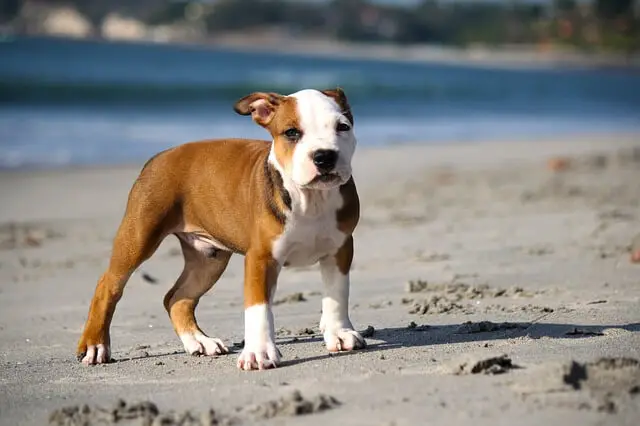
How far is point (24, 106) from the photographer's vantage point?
28172mm

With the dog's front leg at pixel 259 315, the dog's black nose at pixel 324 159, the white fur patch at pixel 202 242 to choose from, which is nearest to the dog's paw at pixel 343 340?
the dog's front leg at pixel 259 315

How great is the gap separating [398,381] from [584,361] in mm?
825

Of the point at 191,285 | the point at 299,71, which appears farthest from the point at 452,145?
the point at 299,71

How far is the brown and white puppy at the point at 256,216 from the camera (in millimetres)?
5309

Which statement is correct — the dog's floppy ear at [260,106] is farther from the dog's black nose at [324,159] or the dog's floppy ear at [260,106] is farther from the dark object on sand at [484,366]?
the dark object on sand at [484,366]

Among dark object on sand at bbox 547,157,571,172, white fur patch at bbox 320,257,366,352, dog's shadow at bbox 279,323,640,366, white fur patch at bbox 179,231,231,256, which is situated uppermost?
dark object on sand at bbox 547,157,571,172

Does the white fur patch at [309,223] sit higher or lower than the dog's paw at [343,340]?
higher

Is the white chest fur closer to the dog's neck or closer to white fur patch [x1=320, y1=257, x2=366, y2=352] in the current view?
the dog's neck

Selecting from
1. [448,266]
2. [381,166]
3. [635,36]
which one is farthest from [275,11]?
[448,266]

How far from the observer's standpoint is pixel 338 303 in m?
5.69

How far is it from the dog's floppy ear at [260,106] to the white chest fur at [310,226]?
47cm

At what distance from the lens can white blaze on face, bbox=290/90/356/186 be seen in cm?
519

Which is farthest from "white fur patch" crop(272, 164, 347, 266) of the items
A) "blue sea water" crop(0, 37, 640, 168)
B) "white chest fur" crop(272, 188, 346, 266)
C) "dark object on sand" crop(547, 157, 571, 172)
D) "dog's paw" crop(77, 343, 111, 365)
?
"blue sea water" crop(0, 37, 640, 168)

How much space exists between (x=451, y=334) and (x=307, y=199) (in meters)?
1.17
